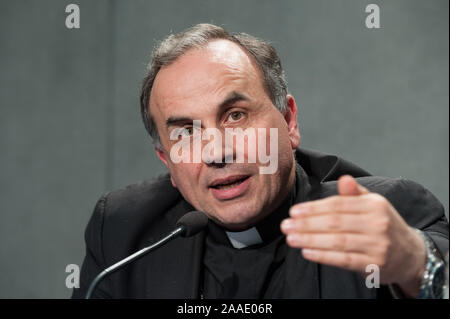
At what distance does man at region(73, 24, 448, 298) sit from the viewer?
154 cm

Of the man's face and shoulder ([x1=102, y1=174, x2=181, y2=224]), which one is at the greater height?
the man's face

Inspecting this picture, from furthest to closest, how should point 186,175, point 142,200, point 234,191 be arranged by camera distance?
1. point 142,200
2. point 186,175
3. point 234,191

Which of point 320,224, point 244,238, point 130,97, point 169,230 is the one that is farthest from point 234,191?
point 130,97

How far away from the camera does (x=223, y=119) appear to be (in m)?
1.58

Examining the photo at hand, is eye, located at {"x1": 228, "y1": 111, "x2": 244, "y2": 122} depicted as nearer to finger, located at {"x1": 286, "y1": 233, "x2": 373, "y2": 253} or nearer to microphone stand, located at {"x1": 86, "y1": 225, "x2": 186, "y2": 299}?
microphone stand, located at {"x1": 86, "y1": 225, "x2": 186, "y2": 299}

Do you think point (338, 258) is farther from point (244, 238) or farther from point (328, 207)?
point (244, 238)

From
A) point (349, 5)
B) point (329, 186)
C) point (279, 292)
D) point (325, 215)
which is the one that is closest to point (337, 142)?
point (349, 5)

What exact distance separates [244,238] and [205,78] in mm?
514

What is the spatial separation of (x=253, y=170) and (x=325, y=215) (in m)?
0.55

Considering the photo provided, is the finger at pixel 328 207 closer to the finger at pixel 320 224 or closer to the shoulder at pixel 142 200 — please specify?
the finger at pixel 320 224

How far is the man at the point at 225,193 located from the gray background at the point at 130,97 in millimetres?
894

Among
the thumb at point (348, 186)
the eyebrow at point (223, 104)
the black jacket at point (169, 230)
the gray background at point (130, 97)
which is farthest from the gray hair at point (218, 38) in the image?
the gray background at point (130, 97)

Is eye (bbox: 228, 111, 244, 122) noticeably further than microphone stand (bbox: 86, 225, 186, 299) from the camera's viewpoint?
Yes

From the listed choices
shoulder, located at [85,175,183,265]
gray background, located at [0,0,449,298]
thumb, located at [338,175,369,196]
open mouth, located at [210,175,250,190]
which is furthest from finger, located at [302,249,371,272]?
gray background, located at [0,0,449,298]
